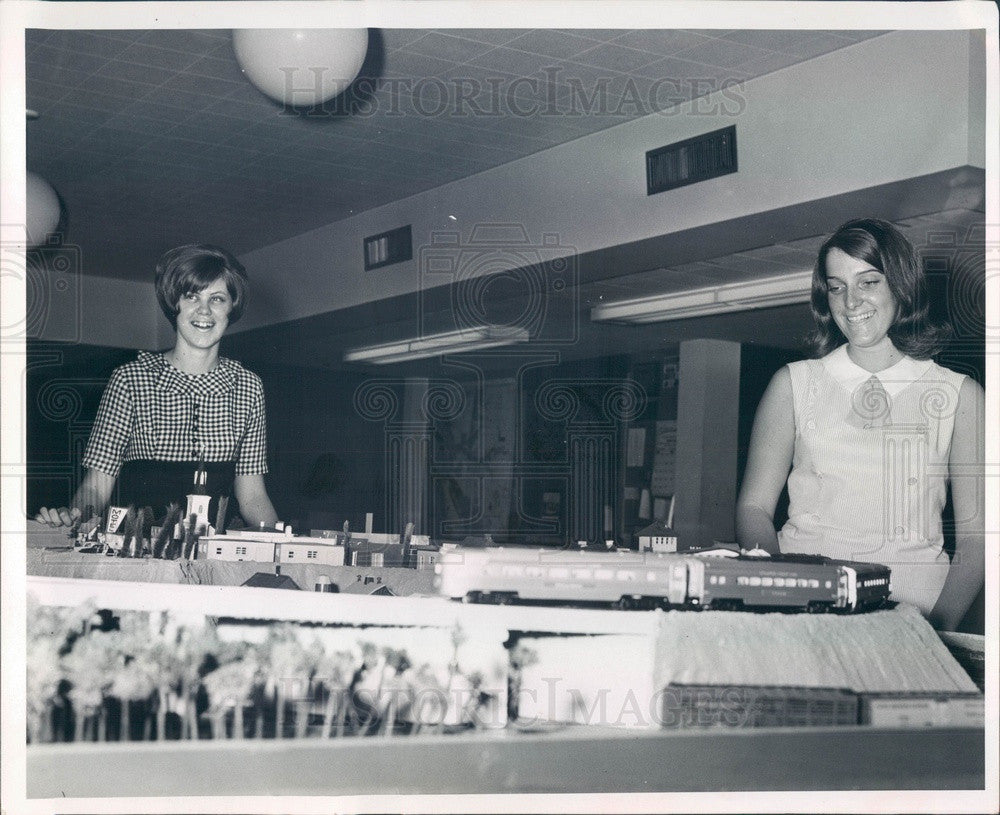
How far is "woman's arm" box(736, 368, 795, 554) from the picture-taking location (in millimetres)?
3119

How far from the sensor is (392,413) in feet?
12.4

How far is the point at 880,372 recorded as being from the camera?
121 inches

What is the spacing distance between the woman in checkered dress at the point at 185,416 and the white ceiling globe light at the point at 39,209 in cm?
30

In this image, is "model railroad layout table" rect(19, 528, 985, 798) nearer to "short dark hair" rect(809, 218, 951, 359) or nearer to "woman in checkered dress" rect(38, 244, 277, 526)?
"woman in checkered dress" rect(38, 244, 277, 526)

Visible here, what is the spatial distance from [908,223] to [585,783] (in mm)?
1665

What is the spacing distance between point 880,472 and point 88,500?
205 centimetres

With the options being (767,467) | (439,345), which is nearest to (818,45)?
(767,467)

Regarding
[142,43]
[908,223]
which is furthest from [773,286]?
[142,43]

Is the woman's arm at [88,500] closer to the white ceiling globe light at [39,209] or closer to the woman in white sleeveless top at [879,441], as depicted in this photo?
the white ceiling globe light at [39,209]

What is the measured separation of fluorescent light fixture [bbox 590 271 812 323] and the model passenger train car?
4.30 ft

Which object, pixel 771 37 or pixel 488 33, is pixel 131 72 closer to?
pixel 488 33

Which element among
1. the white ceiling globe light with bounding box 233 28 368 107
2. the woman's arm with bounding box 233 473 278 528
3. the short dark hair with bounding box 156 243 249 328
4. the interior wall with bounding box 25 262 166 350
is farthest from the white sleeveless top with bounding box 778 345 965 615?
the interior wall with bounding box 25 262 166 350

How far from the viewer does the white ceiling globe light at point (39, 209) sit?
2.91 meters

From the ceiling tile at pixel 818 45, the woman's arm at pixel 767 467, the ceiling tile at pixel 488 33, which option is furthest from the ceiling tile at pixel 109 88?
the woman's arm at pixel 767 467
